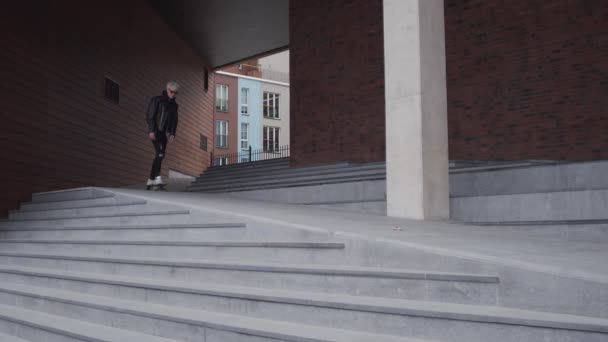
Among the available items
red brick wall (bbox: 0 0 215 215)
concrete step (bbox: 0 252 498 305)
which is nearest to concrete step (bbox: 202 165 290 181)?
red brick wall (bbox: 0 0 215 215)

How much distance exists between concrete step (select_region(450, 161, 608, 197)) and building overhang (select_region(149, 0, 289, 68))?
867 centimetres

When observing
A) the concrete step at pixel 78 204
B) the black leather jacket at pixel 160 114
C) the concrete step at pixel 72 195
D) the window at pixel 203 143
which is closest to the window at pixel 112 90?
the concrete step at pixel 72 195

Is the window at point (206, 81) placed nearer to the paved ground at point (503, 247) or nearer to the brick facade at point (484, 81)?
the brick facade at point (484, 81)

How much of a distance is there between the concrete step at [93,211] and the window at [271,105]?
31.5 meters

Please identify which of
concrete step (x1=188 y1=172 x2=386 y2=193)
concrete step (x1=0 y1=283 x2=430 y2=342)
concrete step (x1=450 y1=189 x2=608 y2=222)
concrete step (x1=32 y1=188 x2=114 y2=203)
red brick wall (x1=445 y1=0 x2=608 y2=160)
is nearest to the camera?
concrete step (x1=0 y1=283 x2=430 y2=342)

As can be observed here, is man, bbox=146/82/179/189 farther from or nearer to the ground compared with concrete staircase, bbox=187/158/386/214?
farther from the ground

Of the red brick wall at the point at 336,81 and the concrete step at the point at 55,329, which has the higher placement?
the red brick wall at the point at 336,81

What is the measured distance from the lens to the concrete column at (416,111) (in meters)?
5.57

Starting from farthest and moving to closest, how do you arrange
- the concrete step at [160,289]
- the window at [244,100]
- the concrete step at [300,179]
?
the window at [244,100] < the concrete step at [300,179] < the concrete step at [160,289]

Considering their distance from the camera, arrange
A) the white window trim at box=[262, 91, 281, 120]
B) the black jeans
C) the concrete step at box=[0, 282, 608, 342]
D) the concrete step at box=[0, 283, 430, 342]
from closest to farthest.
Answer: the concrete step at box=[0, 282, 608, 342] → the concrete step at box=[0, 283, 430, 342] → the black jeans → the white window trim at box=[262, 91, 281, 120]

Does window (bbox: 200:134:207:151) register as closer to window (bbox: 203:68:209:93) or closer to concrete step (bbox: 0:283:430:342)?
window (bbox: 203:68:209:93)

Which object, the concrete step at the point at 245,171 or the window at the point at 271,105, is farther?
the window at the point at 271,105

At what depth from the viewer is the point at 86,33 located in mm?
10867

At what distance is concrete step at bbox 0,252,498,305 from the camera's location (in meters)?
2.75
